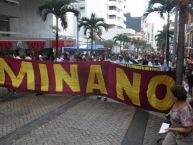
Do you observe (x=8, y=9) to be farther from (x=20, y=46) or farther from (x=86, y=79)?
(x=86, y=79)

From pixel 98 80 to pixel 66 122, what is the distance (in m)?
3.58

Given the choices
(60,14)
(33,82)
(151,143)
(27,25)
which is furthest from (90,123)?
(27,25)

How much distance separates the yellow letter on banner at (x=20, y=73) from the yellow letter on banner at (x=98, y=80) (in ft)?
7.22

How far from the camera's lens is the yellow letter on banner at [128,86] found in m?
12.2

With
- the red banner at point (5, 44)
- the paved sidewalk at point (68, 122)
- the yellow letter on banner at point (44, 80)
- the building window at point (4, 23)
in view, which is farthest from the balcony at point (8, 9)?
the paved sidewalk at point (68, 122)

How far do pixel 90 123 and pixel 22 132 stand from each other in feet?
6.59

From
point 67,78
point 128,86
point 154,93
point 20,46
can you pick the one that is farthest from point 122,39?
point 154,93

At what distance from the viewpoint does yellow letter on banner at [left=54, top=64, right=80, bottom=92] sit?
1431 cm

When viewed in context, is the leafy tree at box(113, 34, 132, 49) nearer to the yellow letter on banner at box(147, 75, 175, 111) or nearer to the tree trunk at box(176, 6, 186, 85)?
the yellow letter on banner at box(147, 75, 175, 111)

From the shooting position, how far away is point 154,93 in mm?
11695

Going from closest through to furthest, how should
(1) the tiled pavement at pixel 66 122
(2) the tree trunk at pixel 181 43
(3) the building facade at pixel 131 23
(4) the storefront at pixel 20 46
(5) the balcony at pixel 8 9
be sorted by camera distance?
(1) the tiled pavement at pixel 66 122, (2) the tree trunk at pixel 181 43, (4) the storefront at pixel 20 46, (5) the balcony at pixel 8 9, (3) the building facade at pixel 131 23

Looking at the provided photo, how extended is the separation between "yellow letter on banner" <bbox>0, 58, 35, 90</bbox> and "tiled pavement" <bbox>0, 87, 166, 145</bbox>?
57 cm

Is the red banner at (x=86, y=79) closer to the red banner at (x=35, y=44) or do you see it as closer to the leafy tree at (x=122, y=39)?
the red banner at (x=35, y=44)

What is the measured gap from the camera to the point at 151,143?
28.5 feet
